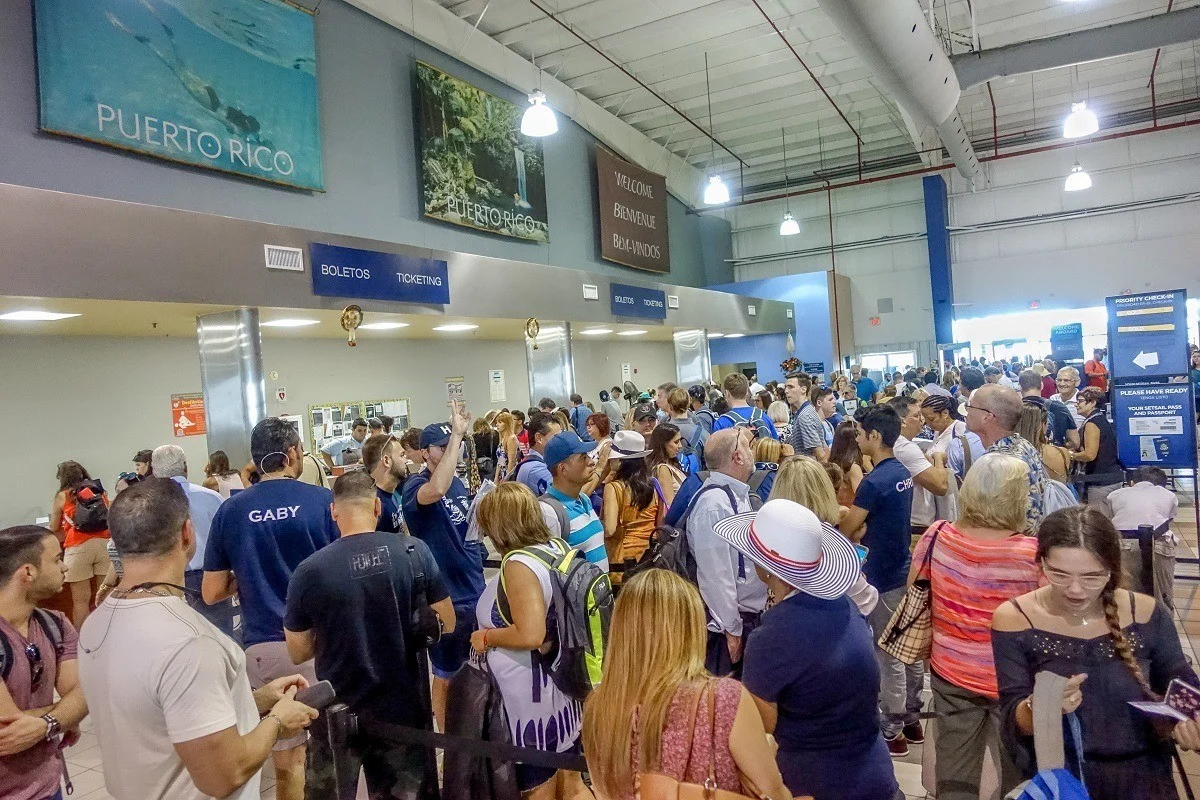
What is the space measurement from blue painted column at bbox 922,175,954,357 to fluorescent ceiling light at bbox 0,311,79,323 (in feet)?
61.6

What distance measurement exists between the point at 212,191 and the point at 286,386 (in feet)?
8.42

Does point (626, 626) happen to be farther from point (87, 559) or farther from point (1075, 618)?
point (87, 559)

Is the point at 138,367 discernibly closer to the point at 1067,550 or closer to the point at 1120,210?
the point at 1067,550

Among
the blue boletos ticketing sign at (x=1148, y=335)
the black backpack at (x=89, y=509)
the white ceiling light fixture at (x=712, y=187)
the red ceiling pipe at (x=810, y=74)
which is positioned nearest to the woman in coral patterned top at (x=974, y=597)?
the blue boletos ticketing sign at (x=1148, y=335)

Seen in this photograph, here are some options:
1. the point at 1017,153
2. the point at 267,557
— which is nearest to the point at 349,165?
the point at 267,557

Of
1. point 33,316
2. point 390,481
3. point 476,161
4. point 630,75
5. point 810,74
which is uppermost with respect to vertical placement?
point 630,75

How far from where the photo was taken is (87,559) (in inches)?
217

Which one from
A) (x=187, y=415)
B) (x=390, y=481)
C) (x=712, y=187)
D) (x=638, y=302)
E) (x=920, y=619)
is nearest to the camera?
(x=920, y=619)

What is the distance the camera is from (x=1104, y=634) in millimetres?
1876

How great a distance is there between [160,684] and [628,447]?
2792 mm

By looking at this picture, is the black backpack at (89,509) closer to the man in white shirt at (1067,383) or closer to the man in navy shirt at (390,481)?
the man in navy shirt at (390,481)

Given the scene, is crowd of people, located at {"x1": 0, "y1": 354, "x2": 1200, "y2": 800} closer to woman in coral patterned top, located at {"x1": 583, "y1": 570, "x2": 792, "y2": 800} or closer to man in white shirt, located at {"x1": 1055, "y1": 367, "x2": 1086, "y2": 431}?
woman in coral patterned top, located at {"x1": 583, "y1": 570, "x2": 792, "y2": 800}

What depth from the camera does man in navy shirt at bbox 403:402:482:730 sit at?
3582 mm

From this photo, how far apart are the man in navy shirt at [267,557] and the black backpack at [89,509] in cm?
299
